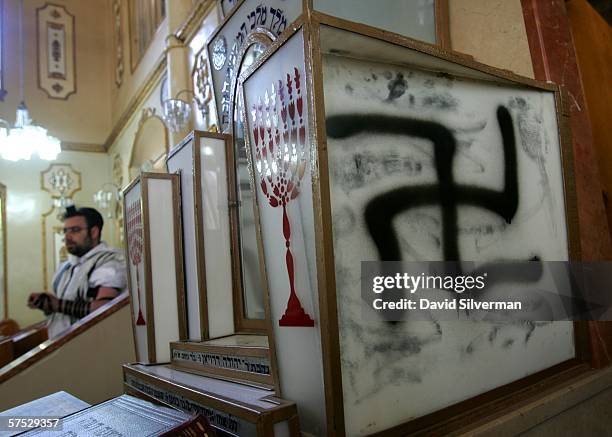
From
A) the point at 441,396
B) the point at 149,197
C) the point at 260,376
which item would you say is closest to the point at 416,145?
the point at 441,396

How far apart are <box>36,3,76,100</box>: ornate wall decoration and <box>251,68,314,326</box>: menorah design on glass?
8.88 meters

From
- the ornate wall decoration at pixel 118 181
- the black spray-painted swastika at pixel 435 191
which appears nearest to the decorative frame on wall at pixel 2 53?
the ornate wall decoration at pixel 118 181

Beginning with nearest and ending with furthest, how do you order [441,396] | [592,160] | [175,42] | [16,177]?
[441,396]
[592,160]
[175,42]
[16,177]

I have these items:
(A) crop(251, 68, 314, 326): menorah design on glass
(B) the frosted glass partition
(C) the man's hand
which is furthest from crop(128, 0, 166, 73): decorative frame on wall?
(A) crop(251, 68, 314, 326): menorah design on glass

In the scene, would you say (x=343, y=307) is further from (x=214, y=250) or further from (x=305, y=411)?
(x=214, y=250)

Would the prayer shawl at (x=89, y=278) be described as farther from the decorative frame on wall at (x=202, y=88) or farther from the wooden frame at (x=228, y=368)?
the wooden frame at (x=228, y=368)

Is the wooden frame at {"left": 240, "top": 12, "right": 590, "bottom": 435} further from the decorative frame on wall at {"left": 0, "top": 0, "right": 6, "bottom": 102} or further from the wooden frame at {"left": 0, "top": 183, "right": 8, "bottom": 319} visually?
the decorative frame on wall at {"left": 0, "top": 0, "right": 6, "bottom": 102}

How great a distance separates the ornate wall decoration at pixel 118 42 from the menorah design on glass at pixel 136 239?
6.69m

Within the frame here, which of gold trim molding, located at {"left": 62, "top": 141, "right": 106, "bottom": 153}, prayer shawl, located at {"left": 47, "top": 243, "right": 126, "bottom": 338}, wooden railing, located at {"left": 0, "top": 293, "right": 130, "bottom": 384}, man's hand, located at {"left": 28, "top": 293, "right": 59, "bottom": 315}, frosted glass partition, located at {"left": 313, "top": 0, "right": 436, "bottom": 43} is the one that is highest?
gold trim molding, located at {"left": 62, "top": 141, "right": 106, "bottom": 153}

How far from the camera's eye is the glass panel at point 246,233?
5.85 feet

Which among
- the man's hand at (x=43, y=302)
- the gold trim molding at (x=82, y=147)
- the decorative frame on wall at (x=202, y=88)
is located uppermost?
the gold trim molding at (x=82, y=147)

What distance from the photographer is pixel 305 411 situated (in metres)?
1.02

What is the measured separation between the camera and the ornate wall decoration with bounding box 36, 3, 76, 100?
8477 millimetres

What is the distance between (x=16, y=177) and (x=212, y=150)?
7.70 metres
